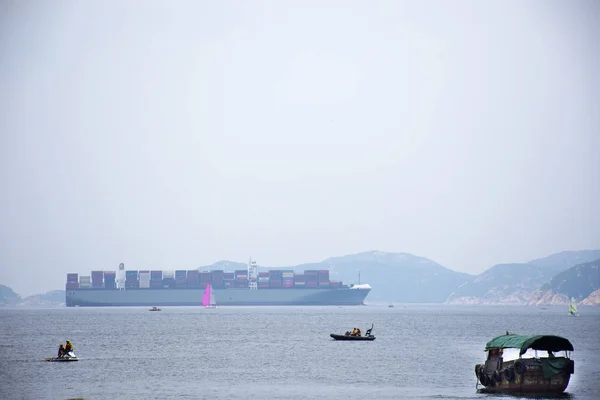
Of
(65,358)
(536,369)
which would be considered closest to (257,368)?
(65,358)

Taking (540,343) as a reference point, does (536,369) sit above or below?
below

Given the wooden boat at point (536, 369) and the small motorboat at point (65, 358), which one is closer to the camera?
the wooden boat at point (536, 369)

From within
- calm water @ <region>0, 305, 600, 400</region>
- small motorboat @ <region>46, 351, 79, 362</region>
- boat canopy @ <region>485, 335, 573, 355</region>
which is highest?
boat canopy @ <region>485, 335, 573, 355</region>

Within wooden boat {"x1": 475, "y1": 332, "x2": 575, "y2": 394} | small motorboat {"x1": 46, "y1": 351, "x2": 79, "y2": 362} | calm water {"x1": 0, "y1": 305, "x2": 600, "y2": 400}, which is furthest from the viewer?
small motorboat {"x1": 46, "y1": 351, "x2": 79, "y2": 362}

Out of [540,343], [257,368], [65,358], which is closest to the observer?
[540,343]

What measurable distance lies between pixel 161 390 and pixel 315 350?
33.6 meters

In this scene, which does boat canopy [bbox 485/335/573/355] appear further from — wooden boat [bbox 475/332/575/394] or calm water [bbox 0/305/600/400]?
calm water [bbox 0/305/600/400]

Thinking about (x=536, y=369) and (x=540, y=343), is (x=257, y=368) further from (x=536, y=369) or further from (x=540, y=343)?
(x=540, y=343)

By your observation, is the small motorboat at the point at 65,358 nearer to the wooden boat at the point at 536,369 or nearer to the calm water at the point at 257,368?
the calm water at the point at 257,368

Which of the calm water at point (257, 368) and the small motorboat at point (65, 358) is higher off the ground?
the small motorboat at point (65, 358)

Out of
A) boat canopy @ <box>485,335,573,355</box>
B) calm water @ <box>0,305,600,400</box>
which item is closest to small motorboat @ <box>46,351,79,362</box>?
calm water @ <box>0,305,600,400</box>

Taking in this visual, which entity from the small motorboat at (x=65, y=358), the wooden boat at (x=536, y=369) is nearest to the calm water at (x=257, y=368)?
the small motorboat at (x=65, y=358)

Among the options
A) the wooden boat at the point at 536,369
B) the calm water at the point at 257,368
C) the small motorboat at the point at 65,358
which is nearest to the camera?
the wooden boat at the point at 536,369

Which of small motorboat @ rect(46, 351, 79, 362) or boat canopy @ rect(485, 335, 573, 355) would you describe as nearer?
boat canopy @ rect(485, 335, 573, 355)
